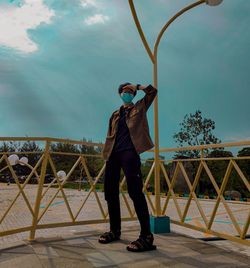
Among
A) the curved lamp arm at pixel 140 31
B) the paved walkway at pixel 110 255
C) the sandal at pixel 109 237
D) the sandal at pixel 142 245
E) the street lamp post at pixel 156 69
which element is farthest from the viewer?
the street lamp post at pixel 156 69

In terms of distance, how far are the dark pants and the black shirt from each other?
49mm

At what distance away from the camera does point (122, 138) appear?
324 centimetres

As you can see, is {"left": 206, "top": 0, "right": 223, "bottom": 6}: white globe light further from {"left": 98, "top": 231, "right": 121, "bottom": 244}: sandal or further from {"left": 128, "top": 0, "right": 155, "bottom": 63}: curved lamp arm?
{"left": 98, "top": 231, "right": 121, "bottom": 244}: sandal

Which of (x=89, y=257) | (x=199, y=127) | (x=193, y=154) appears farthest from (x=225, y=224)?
(x=199, y=127)

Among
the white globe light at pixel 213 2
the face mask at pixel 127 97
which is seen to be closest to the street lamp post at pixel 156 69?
the white globe light at pixel 213 2

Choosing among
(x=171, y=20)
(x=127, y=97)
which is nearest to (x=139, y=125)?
(x=127, y=97)

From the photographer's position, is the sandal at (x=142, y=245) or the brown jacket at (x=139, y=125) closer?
the sandal at (x=142, y=245)

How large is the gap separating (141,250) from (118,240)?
20.5 inches

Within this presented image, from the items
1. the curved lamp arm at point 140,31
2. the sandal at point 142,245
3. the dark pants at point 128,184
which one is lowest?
the sandal at point 142,245

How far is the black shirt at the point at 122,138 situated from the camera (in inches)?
125

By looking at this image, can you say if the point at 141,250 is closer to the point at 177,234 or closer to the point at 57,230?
the point at 177,234

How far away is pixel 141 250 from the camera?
2.95m

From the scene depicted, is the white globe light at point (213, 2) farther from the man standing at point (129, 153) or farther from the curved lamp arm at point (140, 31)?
the man standing at point (129, 153)

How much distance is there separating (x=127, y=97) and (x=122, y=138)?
48 cm
